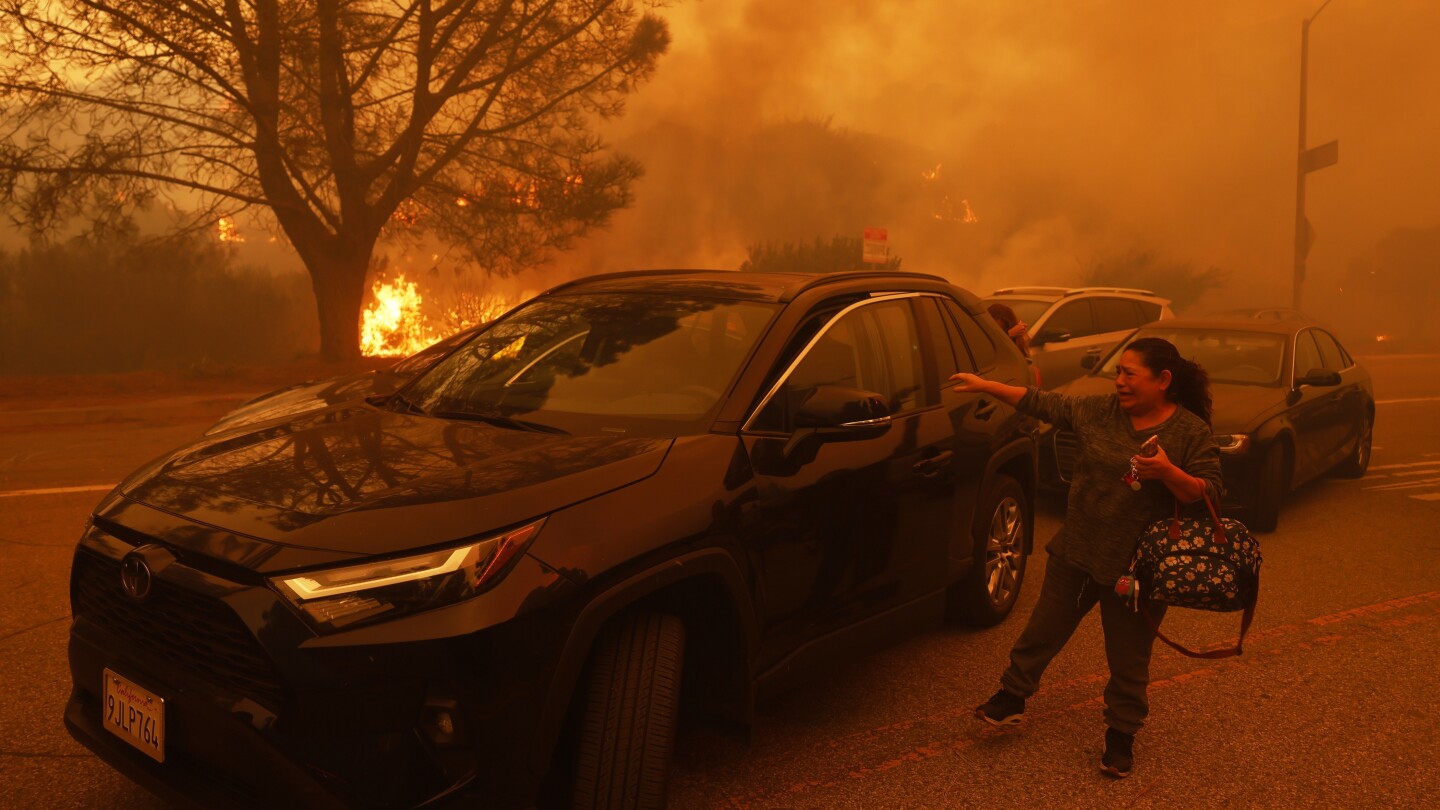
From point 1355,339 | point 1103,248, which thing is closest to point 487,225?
point 1103,248

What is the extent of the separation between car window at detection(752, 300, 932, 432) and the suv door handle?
20cm

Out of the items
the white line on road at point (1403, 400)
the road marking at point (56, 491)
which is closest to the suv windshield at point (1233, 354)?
the road marking at point (56, 491)

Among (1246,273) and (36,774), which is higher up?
(1246,273)

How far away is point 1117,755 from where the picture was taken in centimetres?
369

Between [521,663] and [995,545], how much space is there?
115 inches

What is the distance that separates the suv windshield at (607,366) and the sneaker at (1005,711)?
147 cm

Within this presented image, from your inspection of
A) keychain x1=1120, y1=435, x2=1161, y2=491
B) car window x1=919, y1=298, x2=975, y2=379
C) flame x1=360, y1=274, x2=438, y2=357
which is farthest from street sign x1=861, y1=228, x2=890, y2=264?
keychain x1=1120, y1=435, x2=1161, y2=491

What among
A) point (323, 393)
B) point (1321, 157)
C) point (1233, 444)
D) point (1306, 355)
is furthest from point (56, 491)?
point (1321, 157)

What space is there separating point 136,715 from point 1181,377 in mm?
3194

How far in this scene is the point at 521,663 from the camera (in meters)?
2.57

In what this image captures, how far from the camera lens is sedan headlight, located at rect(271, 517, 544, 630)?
2473 mm

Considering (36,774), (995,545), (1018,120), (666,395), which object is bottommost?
(36,774)

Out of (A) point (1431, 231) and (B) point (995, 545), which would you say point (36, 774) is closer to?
(B) point (995, 545)

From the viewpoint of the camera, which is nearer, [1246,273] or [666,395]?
[666,395]
